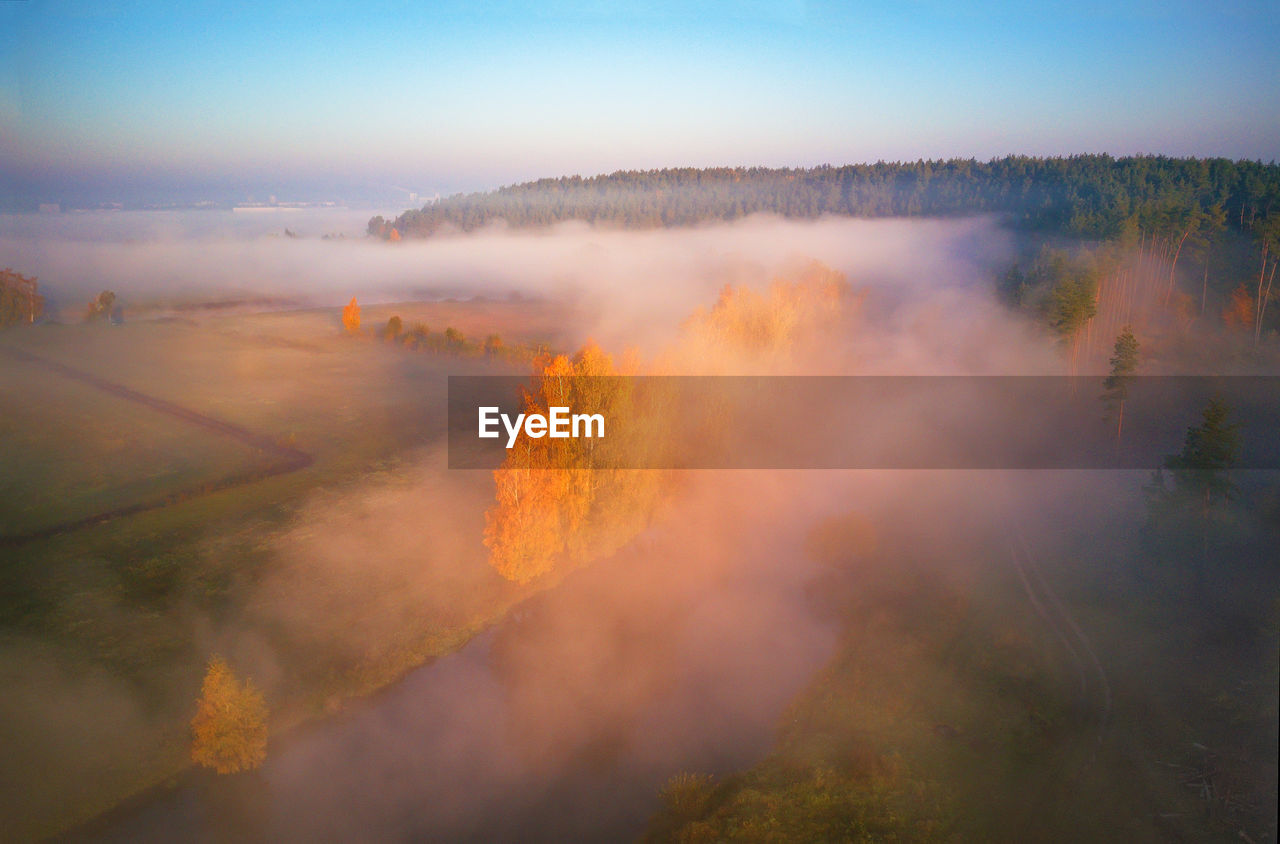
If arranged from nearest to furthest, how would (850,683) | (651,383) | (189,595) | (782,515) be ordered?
(850,683), (189,595), (651,383), (782,515)

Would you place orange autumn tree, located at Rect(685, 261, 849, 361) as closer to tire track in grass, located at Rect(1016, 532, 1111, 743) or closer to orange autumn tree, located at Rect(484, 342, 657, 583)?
orange autumn tree, located at Rect(484, 342, 657, 583)

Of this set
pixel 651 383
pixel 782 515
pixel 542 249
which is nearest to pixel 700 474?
pixel 782 515

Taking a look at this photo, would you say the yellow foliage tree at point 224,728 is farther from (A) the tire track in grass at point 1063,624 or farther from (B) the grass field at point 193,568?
(A) the tire track in grass at point 1063,624

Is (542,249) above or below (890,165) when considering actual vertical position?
below

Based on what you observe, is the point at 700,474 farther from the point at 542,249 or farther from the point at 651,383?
the point at 542,249

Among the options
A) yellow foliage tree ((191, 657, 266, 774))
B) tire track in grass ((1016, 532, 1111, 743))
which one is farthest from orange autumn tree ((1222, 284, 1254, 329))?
yellow foliage tree ((191, 657, 266, 774))

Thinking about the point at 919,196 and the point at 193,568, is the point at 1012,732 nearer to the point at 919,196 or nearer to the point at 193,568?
the point at 193,568
